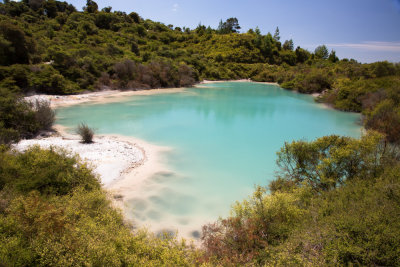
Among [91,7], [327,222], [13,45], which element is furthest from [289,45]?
[327,222]

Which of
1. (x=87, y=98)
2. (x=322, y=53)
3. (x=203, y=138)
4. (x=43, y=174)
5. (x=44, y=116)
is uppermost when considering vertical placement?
(x=322, y=53)

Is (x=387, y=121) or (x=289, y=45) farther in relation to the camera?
(x=289, y=45)

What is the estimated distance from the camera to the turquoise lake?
9070mm

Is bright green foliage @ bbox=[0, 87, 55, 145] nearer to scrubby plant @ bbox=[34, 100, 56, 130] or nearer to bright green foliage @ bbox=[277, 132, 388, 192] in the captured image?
scrubby plant @ bbox=[34, 100, 56, 130]

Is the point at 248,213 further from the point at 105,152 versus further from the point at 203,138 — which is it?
the point at 203,138

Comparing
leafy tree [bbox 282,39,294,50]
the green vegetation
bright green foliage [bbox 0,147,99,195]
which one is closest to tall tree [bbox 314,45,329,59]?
leafy tree [bbox 282,39,294,50]

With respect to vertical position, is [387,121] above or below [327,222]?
above

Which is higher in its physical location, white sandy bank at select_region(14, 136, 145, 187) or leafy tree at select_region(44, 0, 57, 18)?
leafy tree at select_region(44, 0, 57, 18)

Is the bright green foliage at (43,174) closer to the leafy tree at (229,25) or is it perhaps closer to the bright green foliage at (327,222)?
the bright green foliage at (327,222)

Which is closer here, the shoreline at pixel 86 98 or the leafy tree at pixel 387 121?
the leafy tree at pixel 387 121

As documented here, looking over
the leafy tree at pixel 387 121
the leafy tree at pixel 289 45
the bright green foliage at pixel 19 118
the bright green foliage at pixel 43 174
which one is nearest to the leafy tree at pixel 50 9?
the bright green foliage at pixel 19 118

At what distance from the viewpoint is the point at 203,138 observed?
17438 millimetres

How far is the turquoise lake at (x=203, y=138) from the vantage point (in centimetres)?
907

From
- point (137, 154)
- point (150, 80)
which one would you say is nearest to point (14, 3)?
point (150, 80)
